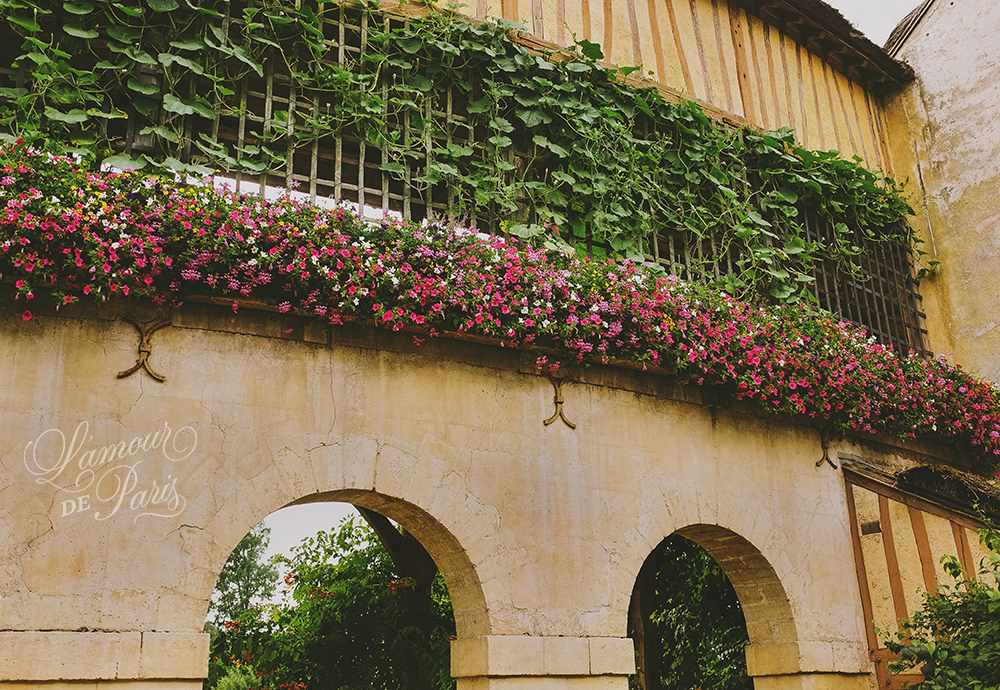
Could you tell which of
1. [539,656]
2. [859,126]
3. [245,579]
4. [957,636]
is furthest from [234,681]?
[245,579]

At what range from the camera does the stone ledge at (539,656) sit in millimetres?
4668

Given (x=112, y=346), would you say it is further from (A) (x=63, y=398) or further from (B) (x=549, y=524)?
(B) (x=549, y=524)

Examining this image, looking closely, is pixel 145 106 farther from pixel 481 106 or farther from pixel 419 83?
pixel 481 106

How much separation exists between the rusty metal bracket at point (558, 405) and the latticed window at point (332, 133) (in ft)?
3.77

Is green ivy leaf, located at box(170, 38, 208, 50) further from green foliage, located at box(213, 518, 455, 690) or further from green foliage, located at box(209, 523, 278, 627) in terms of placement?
green foliage, located at box(209, 523, 278, 627)

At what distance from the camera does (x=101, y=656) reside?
390cm

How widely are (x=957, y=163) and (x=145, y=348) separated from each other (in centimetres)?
816

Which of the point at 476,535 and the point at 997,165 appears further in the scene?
the point at 997,165

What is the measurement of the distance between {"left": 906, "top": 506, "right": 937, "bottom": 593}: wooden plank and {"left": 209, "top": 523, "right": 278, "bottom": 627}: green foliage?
2204 centimetres

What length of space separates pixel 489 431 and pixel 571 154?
2229mm

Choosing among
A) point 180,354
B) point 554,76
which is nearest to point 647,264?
point 554,76

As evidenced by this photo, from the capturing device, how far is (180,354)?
14.7ft

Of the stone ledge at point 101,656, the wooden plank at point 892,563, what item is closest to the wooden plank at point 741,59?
the wooden plank at point 892,563

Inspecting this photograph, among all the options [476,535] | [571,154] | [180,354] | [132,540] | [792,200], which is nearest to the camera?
[132,540]
